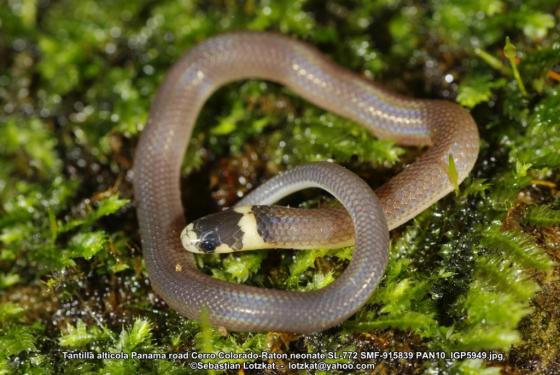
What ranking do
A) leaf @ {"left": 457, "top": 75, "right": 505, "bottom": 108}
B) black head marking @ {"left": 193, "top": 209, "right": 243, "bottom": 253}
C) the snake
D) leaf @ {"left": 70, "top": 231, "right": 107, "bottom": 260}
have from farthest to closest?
leaf @ {"left": 457, "top": 75, "right": 505, "bottom": 108}, leaf @ {"left": 70, "top": 231, "right": 107, "bottom": 260}, black head marking @ {"left": 193, "top": 209, "right": 243, "bottom": 253}, the snake

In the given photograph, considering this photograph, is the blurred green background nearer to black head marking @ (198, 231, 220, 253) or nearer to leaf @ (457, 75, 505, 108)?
leaf @ (457, 75, 505, 108)

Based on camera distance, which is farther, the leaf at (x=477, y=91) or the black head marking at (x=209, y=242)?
the leaf at (x=477, y=91)

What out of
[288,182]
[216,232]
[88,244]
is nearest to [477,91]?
[288,182]

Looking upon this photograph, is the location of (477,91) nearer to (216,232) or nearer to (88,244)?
(216,232)

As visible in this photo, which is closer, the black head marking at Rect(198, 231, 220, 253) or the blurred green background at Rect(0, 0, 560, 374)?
the blurred green background at Rect(0, 0, 560, 374)

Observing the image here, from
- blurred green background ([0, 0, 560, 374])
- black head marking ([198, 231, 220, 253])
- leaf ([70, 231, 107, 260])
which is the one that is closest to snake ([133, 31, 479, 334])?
black head marking ([198, 231, 220, 253])

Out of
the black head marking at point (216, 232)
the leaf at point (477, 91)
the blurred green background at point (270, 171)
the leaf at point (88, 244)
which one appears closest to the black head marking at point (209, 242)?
the black head marking at point (216, 232)

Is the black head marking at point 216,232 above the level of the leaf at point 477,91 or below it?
below

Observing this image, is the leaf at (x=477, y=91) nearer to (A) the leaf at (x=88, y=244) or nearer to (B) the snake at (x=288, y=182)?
(B) the snake at (x=288, y=182)
